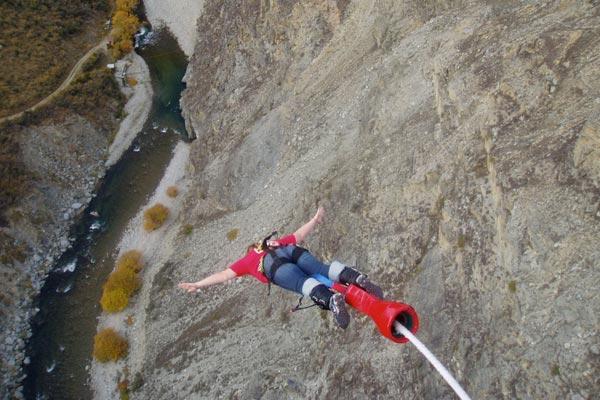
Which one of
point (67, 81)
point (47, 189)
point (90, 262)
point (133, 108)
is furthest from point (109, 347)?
point (67, 81)

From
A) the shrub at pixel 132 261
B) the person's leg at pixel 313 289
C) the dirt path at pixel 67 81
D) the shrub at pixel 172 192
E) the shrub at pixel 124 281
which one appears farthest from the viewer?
the dirt path at pixel 67 81

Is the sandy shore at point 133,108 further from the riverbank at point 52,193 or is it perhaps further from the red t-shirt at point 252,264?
the red t-shirt at point 252,264

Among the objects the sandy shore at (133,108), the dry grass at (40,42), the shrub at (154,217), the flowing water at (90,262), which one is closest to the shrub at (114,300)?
the flowing water at (90,262)

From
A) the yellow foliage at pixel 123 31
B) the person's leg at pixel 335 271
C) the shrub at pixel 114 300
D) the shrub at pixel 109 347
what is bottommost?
the shrub at pixel 109 347

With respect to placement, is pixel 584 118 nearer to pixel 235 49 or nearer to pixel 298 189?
pixel 298 189

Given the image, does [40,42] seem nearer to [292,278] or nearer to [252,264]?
[252,264]

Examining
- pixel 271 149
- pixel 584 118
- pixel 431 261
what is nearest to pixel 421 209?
pixel 431 261

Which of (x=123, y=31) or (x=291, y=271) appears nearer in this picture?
(x=291, y=271)
